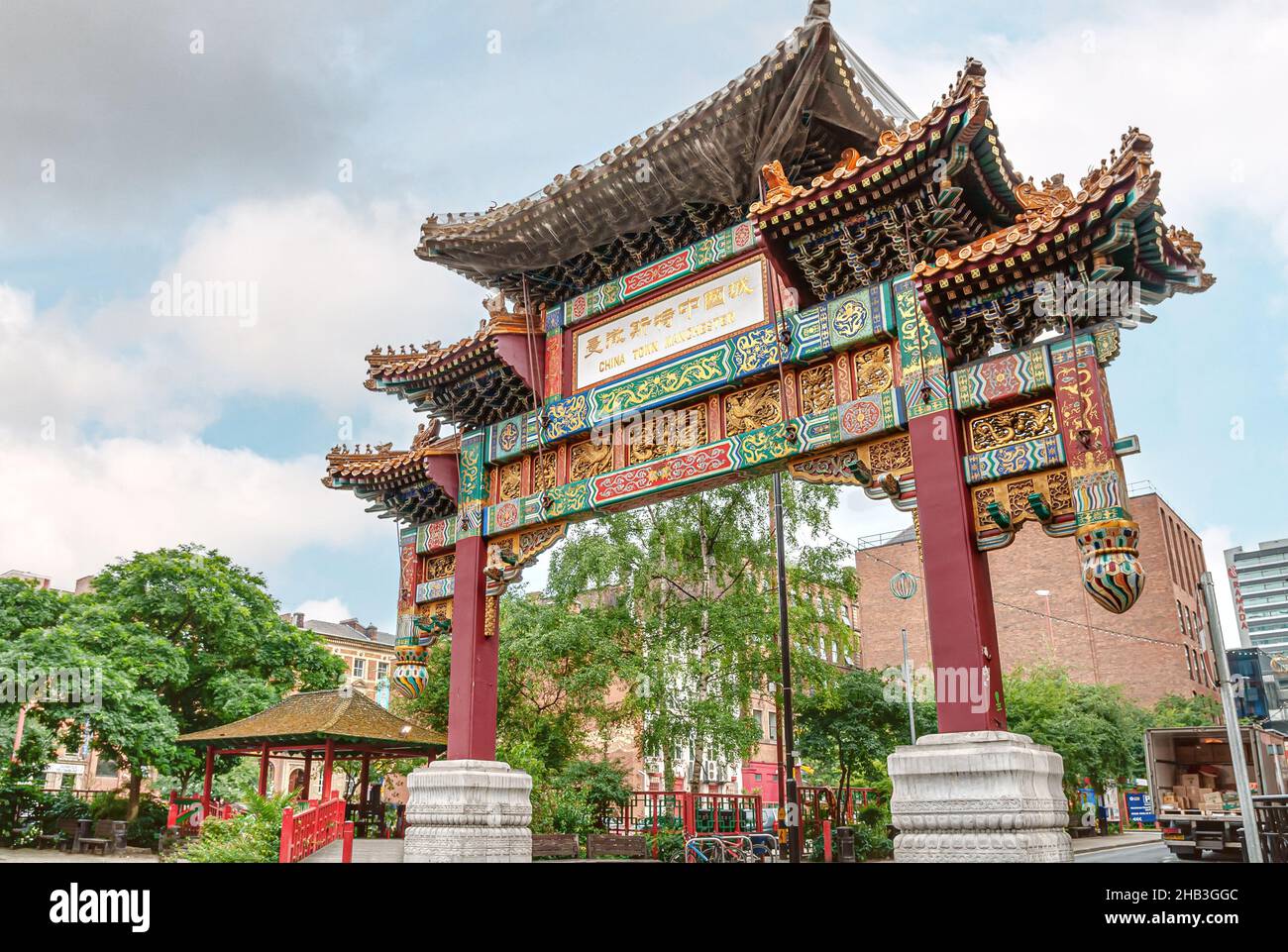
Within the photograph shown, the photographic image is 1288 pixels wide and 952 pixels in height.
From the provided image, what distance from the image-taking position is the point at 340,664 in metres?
29.0

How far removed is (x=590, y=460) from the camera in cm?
1232

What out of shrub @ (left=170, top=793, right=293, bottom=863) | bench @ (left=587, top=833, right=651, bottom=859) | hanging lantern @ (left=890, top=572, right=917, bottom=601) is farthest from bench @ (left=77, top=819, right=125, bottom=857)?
hanging lantern @ (left=890, top=572, right=917, bottom=601)

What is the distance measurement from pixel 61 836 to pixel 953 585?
23.1 metres

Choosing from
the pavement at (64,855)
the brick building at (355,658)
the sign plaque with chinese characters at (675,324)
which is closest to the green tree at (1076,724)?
the sign plaque with chinese characters at (675,324)

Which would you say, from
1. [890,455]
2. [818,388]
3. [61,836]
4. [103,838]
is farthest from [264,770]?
[890,455]

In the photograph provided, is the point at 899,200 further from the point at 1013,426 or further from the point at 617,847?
the point at 617,847

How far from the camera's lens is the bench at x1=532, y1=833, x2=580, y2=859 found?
17.6 metres

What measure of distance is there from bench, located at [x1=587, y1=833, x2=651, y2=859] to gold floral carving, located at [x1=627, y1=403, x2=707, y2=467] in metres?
9.90

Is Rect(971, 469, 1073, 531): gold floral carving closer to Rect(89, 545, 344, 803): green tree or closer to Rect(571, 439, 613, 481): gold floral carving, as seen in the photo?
Rect(571, 439, 613, 481): gold floral carving

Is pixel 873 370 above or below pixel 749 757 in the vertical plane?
above

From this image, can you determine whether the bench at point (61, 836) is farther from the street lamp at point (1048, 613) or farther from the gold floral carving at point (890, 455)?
the street lamp at point (1048, 613)

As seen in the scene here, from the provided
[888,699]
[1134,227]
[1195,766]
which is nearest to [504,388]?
[1134,227]

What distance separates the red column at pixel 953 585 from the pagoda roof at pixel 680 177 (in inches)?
156
